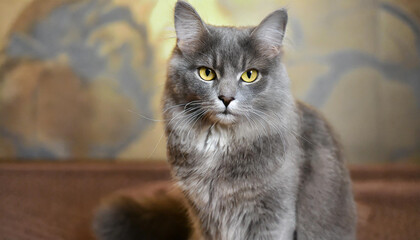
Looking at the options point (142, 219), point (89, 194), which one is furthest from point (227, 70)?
point (89, 194)

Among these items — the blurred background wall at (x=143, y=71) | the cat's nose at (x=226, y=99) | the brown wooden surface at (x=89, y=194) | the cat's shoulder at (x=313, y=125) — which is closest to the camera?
the cat's nose at (x=226, y=99)

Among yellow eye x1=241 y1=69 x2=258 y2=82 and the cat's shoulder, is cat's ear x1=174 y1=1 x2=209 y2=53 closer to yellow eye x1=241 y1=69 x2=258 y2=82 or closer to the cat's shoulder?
yellow eye x1=241 y1=69 x2=258 y2=82

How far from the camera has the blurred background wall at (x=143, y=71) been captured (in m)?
2.92

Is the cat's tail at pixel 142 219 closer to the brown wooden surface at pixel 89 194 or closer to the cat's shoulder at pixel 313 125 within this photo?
the brown wooden surface at pixel 89 194

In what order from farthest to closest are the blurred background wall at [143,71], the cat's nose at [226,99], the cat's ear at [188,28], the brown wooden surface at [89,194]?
the blurred background wall at [143,71] < the brown wooden surface at [89,194] < the cat's ear at [188,28] < the cat's nose at [226,99]

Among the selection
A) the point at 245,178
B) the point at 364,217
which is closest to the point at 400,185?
the point at 364,217

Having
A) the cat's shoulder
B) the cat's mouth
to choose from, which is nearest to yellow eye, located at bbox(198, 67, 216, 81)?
the cat's mouth

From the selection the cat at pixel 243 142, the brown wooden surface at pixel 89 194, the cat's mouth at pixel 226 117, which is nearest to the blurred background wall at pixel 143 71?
the brown wooden surface at pixel 89 194

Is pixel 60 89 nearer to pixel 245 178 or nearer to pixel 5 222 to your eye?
pixel 5 222

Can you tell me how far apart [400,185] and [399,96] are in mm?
740

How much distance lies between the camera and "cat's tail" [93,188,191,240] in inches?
61.2

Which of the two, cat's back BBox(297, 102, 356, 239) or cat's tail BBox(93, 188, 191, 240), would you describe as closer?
cat's back BBox(297, 102, 356, 239)

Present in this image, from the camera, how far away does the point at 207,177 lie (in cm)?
137

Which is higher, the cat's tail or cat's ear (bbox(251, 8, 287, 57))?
cat's ear (bbox(251, 8, 287, 57))
